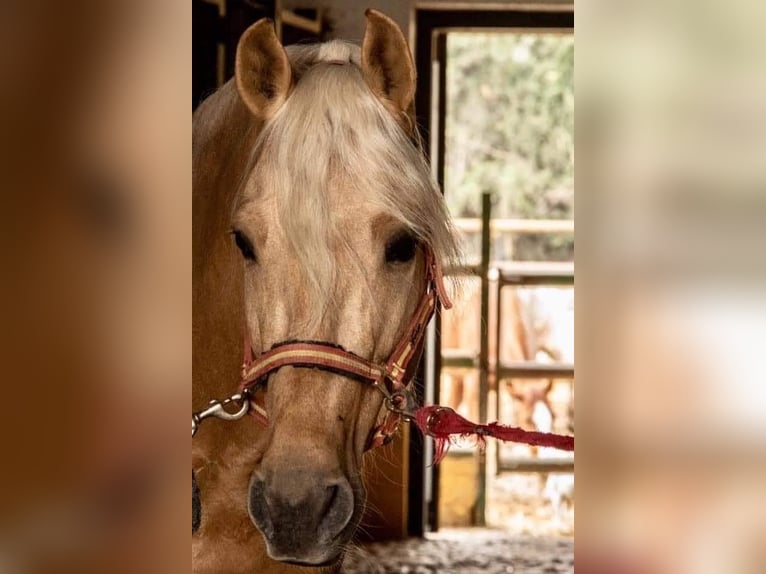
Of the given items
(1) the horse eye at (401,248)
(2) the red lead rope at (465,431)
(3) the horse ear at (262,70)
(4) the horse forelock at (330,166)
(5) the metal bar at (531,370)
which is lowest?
(5) the metal bar at (531,370)

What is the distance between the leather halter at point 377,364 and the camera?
2.56ft

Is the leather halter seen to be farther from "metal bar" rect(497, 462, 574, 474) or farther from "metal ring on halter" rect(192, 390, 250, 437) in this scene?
"metal bar" rect(497, 462, 574, 474)

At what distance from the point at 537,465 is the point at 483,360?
379 millimetres

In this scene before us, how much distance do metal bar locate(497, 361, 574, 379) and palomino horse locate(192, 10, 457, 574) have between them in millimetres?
1253

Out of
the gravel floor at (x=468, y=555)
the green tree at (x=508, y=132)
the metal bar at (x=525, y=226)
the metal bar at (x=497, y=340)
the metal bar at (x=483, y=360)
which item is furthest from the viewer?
the green tree at (x=508, y=132)

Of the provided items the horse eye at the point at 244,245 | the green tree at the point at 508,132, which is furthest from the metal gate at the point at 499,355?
the green tree at the point at 508,132

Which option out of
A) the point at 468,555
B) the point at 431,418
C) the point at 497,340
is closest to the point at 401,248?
the point at 431,418

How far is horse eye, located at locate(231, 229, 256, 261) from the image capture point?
2.72 feet

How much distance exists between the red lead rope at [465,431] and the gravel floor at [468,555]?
9.2 inches

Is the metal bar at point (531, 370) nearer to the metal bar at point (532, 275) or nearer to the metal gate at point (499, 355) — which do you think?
the metal gate at point (499, 355)


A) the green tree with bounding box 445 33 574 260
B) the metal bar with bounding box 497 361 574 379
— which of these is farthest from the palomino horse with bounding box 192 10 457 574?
the green tree with bounding box 445 33 574 260
